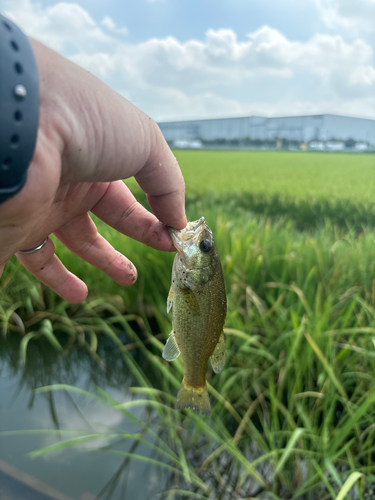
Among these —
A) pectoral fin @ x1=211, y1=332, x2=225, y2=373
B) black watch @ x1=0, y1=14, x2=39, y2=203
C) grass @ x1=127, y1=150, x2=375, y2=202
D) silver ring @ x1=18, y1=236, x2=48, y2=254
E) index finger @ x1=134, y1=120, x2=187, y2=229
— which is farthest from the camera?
grass @ x1=127, y1=150, x2=375, y2=202

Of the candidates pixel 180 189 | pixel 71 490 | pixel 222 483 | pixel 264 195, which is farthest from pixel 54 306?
pixel 264 195

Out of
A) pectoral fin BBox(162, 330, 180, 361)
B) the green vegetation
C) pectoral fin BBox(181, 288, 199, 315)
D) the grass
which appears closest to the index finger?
pectoral fin BBox(181, 288, 199, 315)

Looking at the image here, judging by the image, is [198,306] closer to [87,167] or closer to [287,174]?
[87,167]

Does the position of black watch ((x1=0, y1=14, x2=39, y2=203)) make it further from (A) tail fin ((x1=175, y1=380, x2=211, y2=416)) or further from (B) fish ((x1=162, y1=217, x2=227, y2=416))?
(A) tail fin ((x1=175, y1=380, x2=211, y2=416))

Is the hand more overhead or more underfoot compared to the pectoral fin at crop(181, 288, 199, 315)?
more overhead

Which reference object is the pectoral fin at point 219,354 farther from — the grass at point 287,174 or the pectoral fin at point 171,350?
the grass at point 287,174

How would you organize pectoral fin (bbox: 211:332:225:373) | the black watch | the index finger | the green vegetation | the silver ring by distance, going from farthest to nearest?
the green vegetation
the silver ring
pectoral fin (bbox: 211:332:225:373)
the index finger
the black watch

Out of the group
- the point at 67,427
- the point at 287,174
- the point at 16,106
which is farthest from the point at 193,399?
the point at 287,174
